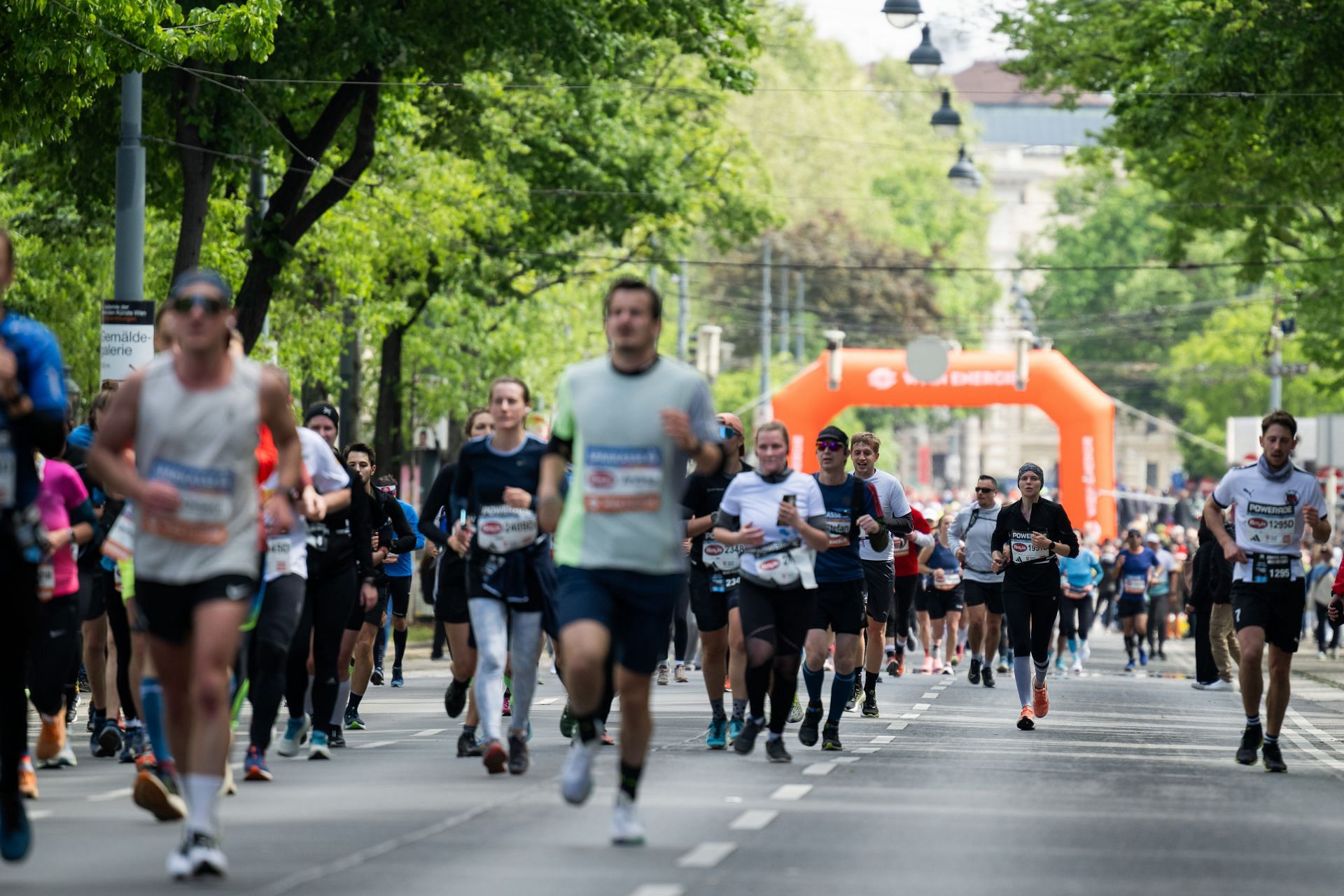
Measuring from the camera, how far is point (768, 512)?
12.8 metres

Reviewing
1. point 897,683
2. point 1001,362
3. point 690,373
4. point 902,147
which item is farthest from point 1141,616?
point 902,147

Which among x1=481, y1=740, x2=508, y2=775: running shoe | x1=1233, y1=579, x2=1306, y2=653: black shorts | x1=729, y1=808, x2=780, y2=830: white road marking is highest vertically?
x1=1233, y1=579, x2=1306, y2=653: black shorts

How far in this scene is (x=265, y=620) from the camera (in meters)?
10.8

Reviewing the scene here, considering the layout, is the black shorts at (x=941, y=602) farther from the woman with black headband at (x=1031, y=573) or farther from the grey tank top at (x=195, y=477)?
the grey tank top at (x=195, y=477)

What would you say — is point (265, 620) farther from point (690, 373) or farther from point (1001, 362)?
point (1001, 362)

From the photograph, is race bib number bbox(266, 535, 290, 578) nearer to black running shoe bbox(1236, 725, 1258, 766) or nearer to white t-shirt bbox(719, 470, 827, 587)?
white t-shirt bbox(719, 470, 827, 587)

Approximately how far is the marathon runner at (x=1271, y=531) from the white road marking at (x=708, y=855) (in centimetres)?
486

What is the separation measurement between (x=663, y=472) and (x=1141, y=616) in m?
23.3

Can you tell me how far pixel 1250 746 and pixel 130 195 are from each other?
11067 millimetres

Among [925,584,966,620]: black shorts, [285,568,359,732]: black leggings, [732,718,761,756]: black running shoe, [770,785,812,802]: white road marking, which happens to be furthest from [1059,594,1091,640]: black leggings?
[770,785,812,802]: white road marking

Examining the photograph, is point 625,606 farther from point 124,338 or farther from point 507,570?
point 124,338

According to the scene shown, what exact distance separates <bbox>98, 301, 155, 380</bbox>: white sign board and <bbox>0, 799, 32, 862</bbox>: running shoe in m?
11.9

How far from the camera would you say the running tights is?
12055mm

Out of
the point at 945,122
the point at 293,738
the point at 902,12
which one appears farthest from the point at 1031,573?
the point at 945,122
